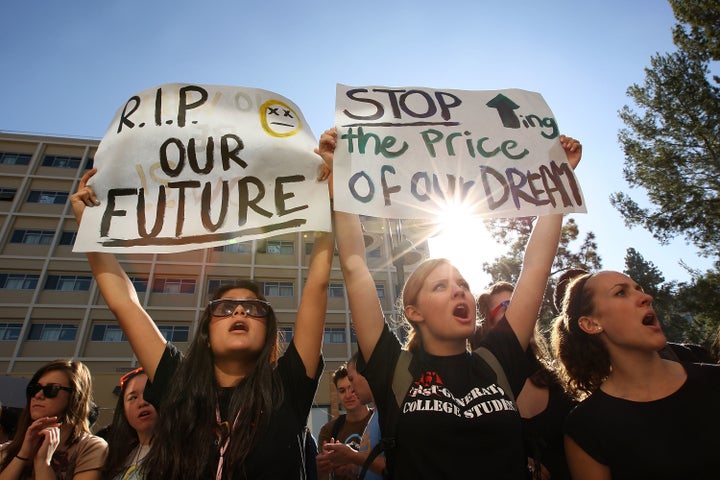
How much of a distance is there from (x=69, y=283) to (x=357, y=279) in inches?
1254

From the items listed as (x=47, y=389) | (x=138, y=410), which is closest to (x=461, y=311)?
(x=138, y=410)

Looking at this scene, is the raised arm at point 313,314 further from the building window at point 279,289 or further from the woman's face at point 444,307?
the building window at point 279,289

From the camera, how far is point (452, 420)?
166 centimetres

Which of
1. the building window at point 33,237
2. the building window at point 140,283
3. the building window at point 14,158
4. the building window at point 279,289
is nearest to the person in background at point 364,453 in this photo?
the building window at point 279,289

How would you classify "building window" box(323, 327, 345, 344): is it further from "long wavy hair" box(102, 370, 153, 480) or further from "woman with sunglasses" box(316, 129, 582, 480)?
"woman with sunglasses" box(316, 129, 582, 480)

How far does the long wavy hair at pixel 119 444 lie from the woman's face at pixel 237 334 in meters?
1.16

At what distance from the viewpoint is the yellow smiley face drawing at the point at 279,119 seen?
2590mm

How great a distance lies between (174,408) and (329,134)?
1.63 meters

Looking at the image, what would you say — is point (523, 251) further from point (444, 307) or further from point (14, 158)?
point (14, 158)

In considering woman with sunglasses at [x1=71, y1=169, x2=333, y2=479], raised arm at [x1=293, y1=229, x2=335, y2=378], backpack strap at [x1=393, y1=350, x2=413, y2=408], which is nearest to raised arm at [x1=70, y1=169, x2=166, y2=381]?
woman with sunglasses at [x1=71, y1=169, x2=333, y2=479]

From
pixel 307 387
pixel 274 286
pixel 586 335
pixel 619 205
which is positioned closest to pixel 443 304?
pixel 307 387

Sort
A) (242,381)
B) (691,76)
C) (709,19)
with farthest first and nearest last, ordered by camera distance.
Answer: (691,76), (709,19), (242,381)

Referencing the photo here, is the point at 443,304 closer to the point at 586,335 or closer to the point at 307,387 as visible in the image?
the point at 307,387

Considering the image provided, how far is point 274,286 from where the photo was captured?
2970 centimetres
